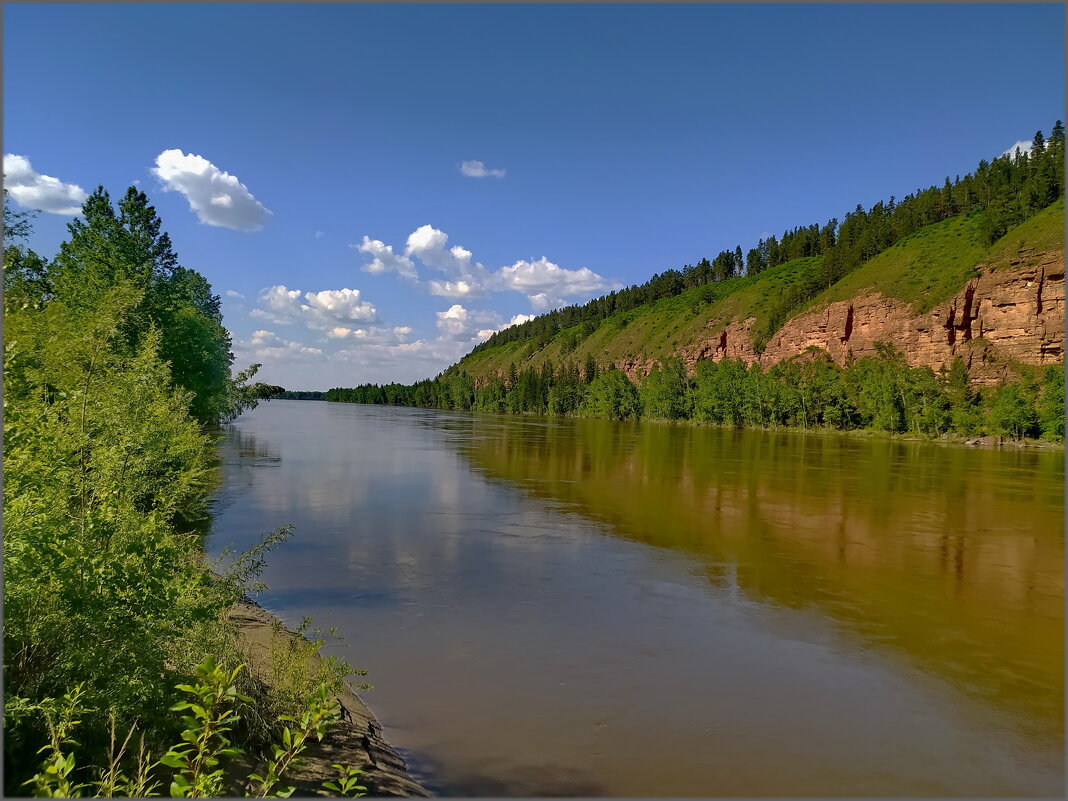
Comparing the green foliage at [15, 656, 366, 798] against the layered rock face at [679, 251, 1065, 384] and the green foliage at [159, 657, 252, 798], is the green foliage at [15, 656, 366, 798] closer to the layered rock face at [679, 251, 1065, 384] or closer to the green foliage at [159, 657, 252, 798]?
the green foliage at [159, 657, 252, 798]

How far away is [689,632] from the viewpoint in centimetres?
1227

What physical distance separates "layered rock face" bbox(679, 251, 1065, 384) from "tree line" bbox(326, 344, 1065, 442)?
3356 millimetres

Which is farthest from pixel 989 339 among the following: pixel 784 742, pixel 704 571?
pixel 784 742

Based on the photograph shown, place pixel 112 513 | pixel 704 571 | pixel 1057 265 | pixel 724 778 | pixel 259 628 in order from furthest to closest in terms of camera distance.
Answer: pixel 1057 265 < pixel 704 571 < pixel 259 628 < pixel 724 778 < pixel 112 513

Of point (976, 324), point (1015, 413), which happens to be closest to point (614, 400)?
point (976, 324)

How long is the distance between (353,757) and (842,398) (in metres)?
101

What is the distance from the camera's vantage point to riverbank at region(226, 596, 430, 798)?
6.39 meters

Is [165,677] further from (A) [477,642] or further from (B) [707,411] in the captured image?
(B) [707,411]

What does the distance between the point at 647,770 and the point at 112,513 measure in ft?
24.1

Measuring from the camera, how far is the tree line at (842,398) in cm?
7031

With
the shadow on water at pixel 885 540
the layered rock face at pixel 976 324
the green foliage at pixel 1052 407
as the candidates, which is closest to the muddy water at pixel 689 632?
the shadow on water at pixel 885 540

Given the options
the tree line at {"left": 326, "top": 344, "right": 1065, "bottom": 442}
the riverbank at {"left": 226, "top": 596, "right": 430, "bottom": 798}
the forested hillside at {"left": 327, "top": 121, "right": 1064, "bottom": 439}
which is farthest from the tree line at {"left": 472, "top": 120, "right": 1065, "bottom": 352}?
the riverbank at {"left": 226, "top": 596, "right": 430, "bottom": 798}

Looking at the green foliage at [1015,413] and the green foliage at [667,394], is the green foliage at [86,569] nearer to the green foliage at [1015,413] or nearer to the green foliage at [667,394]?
the green foliage at [1015,413]

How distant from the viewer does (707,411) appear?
115312 mm
